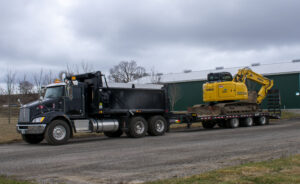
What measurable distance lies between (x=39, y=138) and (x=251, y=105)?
1602cm

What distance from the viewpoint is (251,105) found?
2688 cm

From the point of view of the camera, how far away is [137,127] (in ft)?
61.9

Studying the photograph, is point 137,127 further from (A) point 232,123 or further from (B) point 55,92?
(A) point 232,123

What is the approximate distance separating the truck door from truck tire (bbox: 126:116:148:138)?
104 inches

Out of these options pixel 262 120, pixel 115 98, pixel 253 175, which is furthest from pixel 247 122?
pixel 253 175

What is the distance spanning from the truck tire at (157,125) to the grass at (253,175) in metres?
10.9

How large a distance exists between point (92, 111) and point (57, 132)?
2.46m

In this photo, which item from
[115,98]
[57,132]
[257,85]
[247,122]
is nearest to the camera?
[57,132]

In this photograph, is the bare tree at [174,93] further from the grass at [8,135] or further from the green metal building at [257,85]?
the grass at [8,135]

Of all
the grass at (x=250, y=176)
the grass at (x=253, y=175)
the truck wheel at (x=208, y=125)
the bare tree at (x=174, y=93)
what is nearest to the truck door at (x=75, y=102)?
the grass at (x=250, y=176)

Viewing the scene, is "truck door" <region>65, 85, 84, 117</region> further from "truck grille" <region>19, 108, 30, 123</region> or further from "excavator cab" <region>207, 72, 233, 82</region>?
"excavator cab" <region>207, 72, 233, 82</region>

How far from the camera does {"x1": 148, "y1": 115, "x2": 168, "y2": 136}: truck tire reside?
766 inches

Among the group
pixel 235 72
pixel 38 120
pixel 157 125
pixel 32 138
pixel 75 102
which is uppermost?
pixel 235 72

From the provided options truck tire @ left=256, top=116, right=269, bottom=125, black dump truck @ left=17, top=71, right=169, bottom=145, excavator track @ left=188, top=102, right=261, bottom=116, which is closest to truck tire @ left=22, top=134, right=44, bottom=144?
black dump truck @ left=17, top=71, right=169, bottom=145
